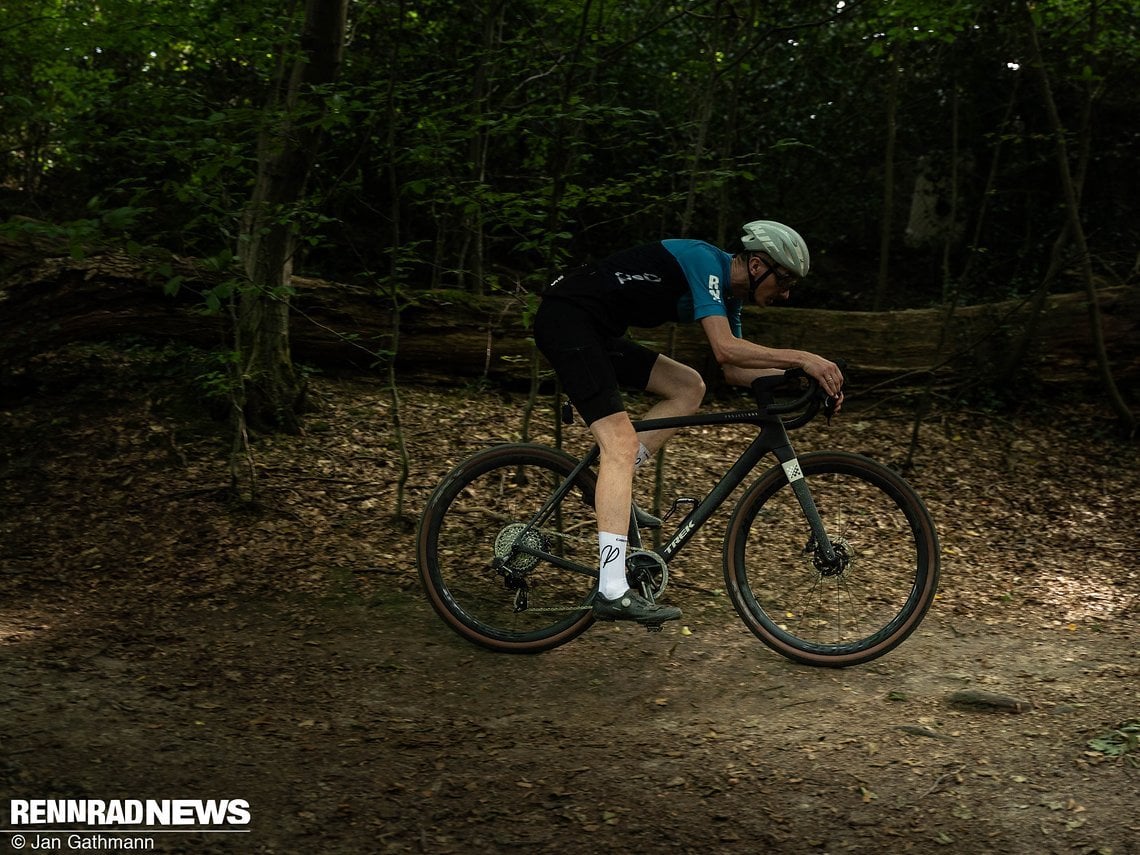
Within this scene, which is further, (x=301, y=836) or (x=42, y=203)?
(x=42, y=203)

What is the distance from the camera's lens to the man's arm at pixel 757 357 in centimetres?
413

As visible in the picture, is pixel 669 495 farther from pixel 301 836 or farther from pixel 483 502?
pixel 301 836

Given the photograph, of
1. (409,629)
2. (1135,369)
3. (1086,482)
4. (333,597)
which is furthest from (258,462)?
(1135,369)

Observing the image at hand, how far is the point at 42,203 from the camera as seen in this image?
36.0ft

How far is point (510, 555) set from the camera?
4.65 metres

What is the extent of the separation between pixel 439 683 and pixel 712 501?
56.4 inches

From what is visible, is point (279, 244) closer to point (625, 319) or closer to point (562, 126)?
point (562, 126)

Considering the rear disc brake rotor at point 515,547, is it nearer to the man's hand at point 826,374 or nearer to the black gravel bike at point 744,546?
the black gravel bike at point 744,546

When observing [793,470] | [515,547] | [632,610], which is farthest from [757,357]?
[515,547]

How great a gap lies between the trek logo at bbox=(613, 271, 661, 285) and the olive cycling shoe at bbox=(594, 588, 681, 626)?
1.32m

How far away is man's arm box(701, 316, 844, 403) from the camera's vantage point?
4133 mm

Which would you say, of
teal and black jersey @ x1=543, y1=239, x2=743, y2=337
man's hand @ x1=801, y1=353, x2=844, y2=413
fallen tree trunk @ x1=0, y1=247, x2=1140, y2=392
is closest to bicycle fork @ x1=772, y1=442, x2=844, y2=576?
man's hand @ x1=801, y1=353, x2=844, y2=413

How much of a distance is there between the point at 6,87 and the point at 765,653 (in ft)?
26.8

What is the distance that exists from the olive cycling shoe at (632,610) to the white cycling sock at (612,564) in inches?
1.1
